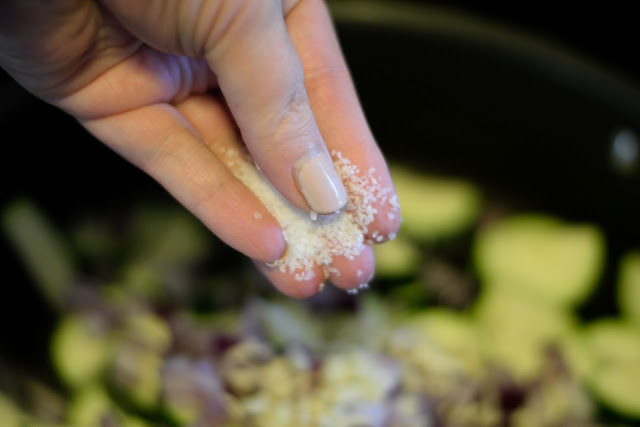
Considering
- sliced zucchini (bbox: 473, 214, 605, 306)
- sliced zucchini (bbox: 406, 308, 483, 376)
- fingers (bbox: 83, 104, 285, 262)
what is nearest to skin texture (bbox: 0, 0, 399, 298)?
fingers (bbox: 83, 104, 285, 262)

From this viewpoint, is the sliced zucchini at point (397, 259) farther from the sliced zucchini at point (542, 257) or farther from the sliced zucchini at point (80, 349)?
the sliced zucchini at point (80, 349)

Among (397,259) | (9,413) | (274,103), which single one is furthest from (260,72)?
(9,413)

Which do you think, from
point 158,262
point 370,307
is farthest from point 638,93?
point 158,262

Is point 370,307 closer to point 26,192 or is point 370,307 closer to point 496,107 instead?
point 496,107

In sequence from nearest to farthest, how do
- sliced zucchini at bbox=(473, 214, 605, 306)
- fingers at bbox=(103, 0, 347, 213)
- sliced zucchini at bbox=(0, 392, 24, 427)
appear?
fingers at bbox=(103, 0, 347, 213) → sliced zucchini at bbox=(0, 392, 24, 427) → sliced zucchini at bbox=(473, 214, 605, 306)

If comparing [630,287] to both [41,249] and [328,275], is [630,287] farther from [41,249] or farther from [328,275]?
[41,249]

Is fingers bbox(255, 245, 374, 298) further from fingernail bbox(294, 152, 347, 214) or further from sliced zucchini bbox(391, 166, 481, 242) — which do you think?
sliced zucchini bbox(391, 166, 481, 242)
